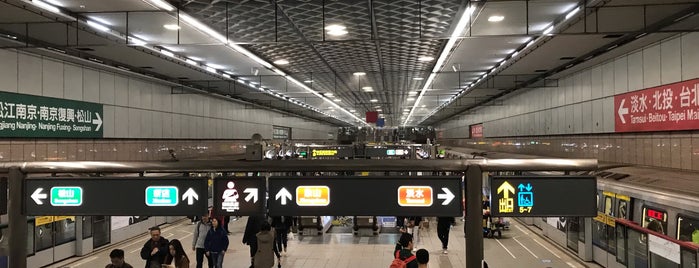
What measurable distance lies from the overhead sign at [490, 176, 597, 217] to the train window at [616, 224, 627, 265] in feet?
26.6

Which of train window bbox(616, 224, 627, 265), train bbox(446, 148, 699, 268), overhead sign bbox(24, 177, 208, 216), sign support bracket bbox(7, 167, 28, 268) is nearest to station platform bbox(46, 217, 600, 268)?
train bbox(446, 148, 699, 268)

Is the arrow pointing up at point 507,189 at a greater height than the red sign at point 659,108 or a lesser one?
lesser

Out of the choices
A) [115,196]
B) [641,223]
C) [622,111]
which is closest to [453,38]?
[641,223]

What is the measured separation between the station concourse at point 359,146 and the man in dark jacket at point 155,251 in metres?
1.10

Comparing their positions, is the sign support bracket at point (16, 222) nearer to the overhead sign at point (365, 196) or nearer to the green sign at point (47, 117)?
the overhead sign at point (365, 196)

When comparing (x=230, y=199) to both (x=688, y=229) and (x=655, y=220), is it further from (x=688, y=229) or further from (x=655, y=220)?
(x=655, y=220)

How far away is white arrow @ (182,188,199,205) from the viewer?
5719 millimetres

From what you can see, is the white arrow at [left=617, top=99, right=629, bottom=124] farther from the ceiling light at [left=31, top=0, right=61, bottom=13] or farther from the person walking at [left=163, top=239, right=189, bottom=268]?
the ceiling light at [left=31, top=0, right=61, bottom=13]

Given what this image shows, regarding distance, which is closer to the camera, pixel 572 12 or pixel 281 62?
pixel 572 12

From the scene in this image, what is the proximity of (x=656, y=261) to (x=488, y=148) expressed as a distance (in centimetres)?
2883

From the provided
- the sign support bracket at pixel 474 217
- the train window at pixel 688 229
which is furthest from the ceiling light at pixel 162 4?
the train window at pixel 688 229

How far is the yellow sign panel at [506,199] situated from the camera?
204 inches

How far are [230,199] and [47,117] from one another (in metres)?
13.2

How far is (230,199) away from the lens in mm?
5938
